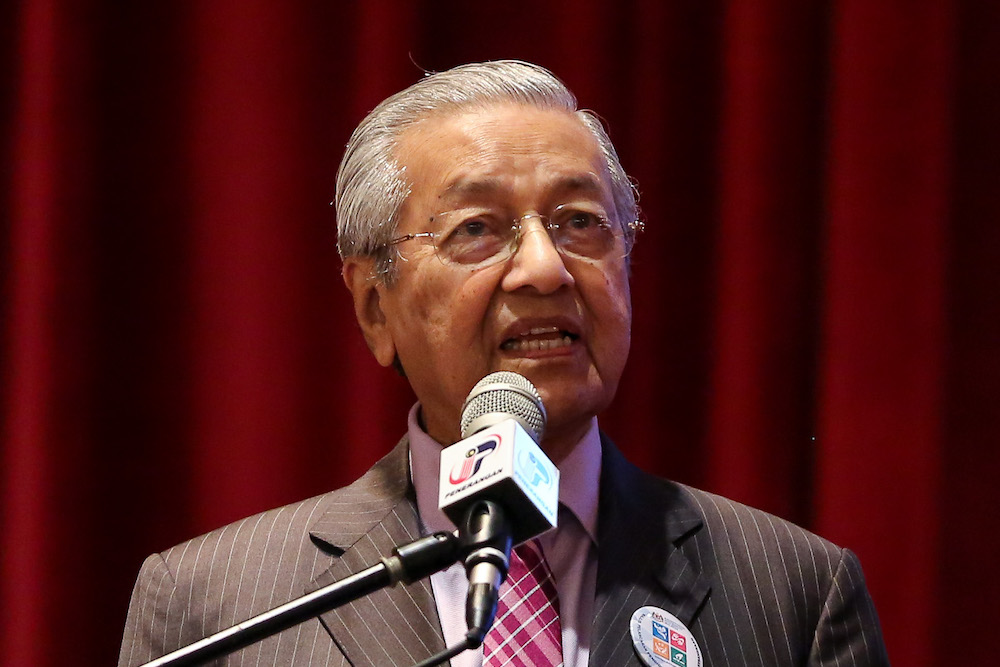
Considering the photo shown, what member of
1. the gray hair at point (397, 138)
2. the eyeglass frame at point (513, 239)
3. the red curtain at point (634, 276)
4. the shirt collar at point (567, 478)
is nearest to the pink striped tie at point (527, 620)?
the shirt collar at point (567, 478)

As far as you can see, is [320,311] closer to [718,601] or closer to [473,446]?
[718,601]

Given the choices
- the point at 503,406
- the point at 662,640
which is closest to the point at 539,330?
the point at 662,640

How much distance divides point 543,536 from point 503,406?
0.70m

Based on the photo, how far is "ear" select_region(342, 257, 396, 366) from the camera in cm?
209

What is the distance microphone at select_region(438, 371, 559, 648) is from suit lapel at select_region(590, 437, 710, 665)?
659 millimetres

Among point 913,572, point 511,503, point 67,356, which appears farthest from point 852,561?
point 67,356

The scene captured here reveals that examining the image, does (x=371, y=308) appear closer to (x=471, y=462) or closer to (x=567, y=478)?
(x=567, y=478)

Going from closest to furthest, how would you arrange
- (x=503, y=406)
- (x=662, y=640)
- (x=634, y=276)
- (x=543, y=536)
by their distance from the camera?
1. (x=503, y=406)
2. (x=662, y=640)
3. (x=543, y=536)
4. (x=634, y=276)

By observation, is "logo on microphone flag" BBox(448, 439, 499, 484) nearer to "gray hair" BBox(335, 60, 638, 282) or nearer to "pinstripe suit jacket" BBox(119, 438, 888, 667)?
"pinstripe suit jacket" BBox(119, 438, 888, 667)

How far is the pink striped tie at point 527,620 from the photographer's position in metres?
1.76

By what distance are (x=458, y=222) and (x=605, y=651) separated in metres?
0.72

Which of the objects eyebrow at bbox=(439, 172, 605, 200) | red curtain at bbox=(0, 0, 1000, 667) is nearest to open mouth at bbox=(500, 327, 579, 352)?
eyebrow at bbox=(439, 172, 605, 200)

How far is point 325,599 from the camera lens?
3.59 feet

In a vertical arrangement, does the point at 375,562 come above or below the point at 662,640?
above
